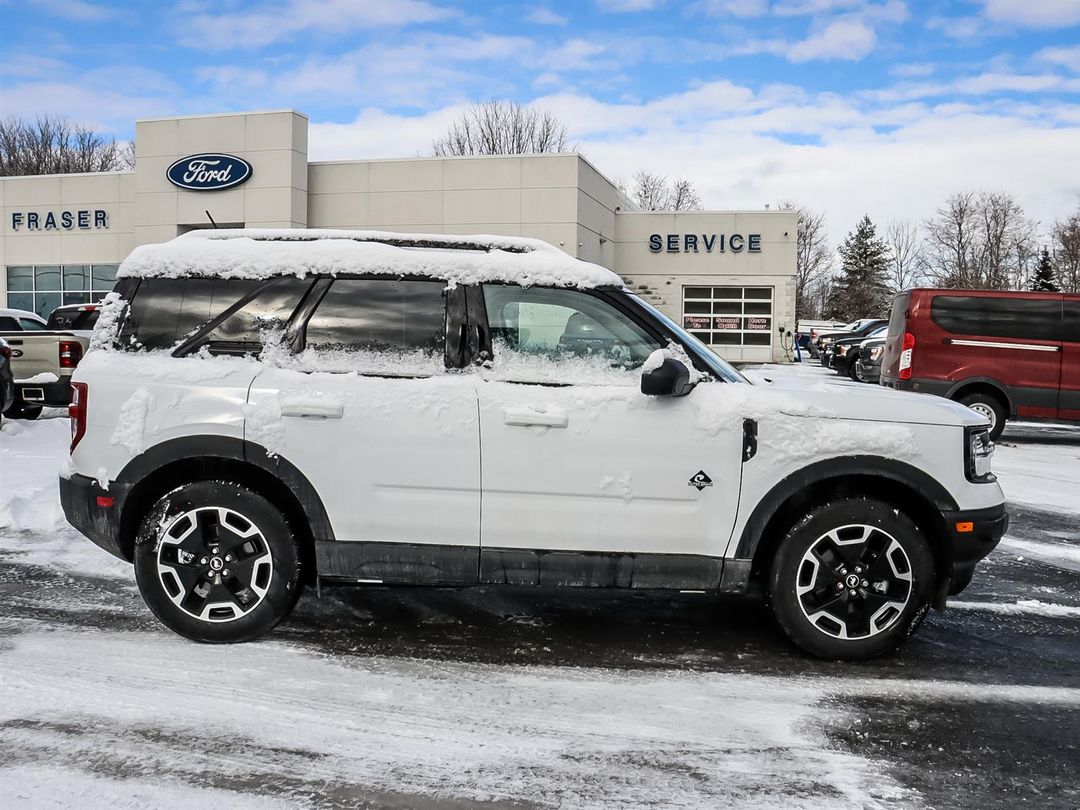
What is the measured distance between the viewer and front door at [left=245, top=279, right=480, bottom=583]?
3871mm

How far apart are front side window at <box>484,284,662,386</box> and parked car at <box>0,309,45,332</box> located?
12.2 metres

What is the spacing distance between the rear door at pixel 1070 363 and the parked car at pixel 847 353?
852 centimetres

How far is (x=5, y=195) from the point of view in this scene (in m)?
32.2

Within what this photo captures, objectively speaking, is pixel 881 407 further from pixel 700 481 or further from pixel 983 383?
pixel 983 383

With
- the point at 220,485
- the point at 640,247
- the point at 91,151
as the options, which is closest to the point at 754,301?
the point at 640,247

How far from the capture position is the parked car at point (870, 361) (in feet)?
63.2

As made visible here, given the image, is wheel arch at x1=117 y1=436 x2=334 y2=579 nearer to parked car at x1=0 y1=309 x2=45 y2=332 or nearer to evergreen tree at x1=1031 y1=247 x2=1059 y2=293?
parked car at x1=0 y1=309 x2=45 y2=332

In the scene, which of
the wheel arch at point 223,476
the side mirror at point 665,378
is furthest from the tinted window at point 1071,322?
the wheel arch at point 223,476

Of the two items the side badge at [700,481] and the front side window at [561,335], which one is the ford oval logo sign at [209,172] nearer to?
the front side window at [561,335]

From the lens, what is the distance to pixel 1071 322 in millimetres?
11555

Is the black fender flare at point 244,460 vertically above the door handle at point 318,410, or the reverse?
the door handle at point 318,410

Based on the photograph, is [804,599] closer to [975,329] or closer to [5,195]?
[975,329]

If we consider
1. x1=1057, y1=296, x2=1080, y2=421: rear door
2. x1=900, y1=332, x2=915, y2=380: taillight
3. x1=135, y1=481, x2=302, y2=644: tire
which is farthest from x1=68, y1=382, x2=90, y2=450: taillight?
x1=1057, y1=296, x2=1080, y2=421: rear door

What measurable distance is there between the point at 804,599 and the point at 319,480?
7.55 feet
